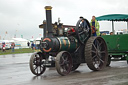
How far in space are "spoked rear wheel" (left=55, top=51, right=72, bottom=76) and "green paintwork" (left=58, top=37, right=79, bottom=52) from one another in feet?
0.92

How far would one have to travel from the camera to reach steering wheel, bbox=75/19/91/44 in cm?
880

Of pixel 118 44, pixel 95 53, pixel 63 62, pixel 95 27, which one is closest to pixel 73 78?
pixel 63 62

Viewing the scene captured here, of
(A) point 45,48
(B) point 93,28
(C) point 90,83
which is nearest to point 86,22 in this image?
(B) point 93,28

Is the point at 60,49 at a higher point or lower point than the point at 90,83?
higher

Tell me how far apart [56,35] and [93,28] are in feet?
6.09

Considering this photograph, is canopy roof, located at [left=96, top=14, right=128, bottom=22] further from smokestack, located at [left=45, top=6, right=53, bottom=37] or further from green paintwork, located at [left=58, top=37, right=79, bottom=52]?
smokestack, located at [left=45, top=6, right=53, bottom=37]

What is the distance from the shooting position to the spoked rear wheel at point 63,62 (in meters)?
7.81

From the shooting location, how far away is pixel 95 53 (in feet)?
30.4

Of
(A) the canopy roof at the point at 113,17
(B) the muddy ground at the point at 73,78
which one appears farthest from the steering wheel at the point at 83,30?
(A) the canopy roof at the point at 113,17

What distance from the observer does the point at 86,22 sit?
9.38 m

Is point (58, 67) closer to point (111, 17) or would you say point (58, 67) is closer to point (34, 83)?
point (34, 83)

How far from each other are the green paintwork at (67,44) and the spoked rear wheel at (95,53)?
0.43 m

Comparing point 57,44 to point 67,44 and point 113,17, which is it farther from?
point 113,17

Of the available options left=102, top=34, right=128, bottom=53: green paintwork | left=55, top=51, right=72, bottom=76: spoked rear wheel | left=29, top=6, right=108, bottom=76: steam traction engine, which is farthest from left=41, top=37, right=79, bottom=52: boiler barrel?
left=102, top=34, right=128, bottom=53: green paintwork
